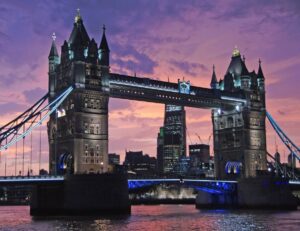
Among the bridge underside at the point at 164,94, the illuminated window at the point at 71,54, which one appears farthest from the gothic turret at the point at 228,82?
the illuminated window at the point at 71,54

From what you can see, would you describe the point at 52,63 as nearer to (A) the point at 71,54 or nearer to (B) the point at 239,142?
(A) the point at 71,54

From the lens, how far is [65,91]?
275 feet

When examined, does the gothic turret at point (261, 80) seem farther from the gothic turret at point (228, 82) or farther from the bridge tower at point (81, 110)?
the bridge tower at point (81, 110)

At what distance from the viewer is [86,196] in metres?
76.2

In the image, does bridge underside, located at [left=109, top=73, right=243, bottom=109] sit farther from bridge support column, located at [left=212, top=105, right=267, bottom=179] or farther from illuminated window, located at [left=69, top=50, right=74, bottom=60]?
illuminated window, located at [left=69, top=50, right=74, bottom=60]

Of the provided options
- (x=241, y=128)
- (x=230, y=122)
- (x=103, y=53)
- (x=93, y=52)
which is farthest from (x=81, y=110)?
(x=230, y=122)

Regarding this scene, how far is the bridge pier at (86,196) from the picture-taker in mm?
76125

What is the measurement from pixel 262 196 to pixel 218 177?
11843 mm

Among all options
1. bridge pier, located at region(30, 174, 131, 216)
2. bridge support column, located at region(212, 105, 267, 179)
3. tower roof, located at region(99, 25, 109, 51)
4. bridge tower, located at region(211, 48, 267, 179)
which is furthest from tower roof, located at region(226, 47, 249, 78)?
bridge pier, located at region(30, 174, 131, 216)

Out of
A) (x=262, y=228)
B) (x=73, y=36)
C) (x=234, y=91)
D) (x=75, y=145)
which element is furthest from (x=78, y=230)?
(x=234, y=91)

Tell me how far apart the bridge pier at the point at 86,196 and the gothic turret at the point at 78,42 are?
59.9 ft

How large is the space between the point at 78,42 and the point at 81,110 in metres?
9.68

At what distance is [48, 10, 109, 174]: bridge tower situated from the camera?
84188mm

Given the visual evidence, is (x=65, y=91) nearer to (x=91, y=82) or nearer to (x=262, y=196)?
(x=91, y=82)
